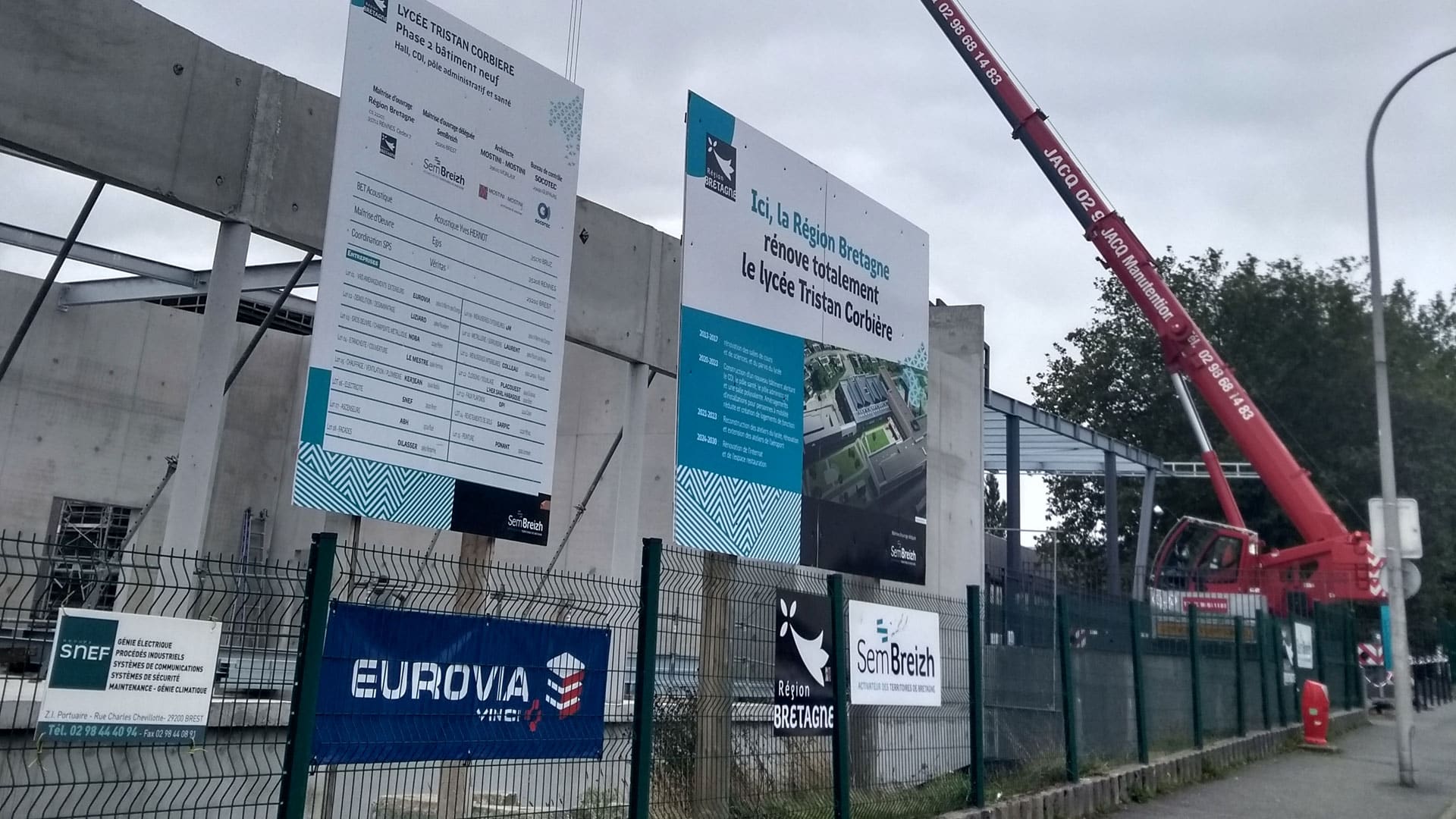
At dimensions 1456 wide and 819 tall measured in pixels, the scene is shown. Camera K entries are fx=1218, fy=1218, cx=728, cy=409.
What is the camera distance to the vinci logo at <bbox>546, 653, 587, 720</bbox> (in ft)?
20.9

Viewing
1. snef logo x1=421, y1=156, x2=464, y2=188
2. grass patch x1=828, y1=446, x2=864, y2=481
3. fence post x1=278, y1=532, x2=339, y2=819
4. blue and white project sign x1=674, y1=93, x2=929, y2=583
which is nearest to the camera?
fence post x1=278, y1=532, x2=339, y2=819

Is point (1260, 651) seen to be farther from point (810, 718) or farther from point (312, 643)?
point (312, 643)

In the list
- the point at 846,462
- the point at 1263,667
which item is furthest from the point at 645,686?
the point at 1263,667

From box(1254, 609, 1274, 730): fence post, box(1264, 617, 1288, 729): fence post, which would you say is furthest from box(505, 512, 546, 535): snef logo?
box(1264, 617, 1288, 729): fence post

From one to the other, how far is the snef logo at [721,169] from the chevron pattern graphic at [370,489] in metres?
3.08

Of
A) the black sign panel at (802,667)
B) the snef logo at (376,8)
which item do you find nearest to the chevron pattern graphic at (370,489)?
the black sign panel at (802,667)

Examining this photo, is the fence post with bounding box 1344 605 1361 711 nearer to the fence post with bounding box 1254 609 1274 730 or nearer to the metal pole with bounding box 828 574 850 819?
the fence post with bounding box 1254 609 1274 730

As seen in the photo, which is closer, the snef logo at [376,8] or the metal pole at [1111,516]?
the snef logo at [376,8]

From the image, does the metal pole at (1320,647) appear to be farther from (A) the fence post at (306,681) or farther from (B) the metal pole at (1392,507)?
(A) the fence post at (306,681)

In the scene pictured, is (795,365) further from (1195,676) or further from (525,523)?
(1195,676)

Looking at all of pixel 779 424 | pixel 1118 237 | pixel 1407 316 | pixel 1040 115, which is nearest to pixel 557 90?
pixel 779 424

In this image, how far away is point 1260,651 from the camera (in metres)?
18.1

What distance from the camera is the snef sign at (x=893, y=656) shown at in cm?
859

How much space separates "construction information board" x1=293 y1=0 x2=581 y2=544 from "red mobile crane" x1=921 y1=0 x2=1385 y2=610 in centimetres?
1601
